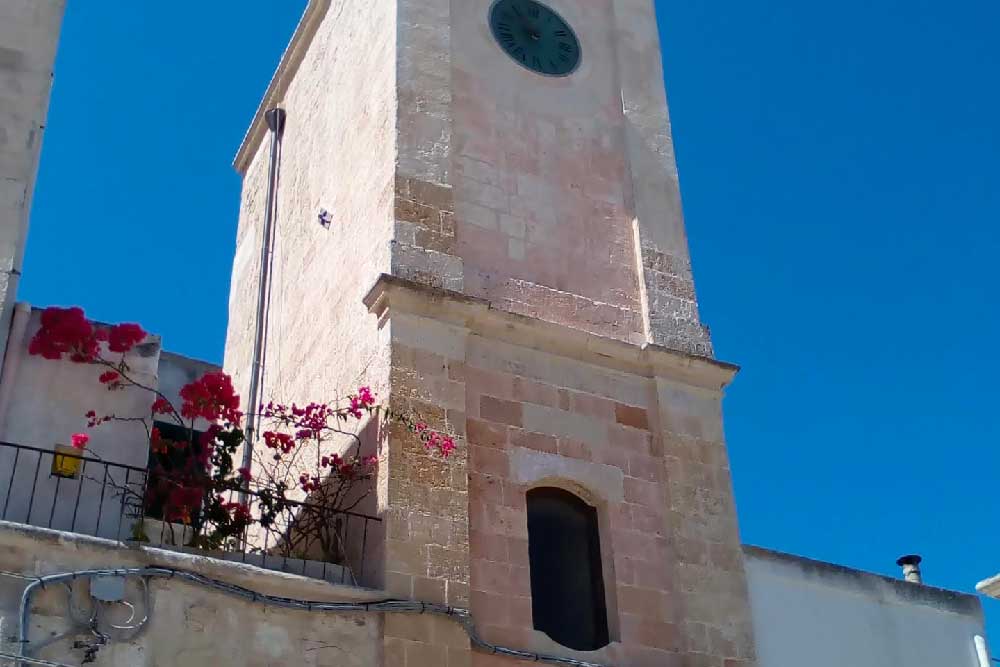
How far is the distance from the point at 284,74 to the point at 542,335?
19.5ft

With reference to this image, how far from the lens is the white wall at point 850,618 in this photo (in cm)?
1066

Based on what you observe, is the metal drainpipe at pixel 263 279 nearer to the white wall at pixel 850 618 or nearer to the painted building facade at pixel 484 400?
the painted building facade at pixel 484 400

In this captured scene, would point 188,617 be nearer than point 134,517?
Yes

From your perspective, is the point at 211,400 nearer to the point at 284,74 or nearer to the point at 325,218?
the point at 325,218

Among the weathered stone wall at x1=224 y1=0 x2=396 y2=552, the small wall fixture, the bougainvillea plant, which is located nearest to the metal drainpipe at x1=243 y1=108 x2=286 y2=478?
the weathered stone wall at x1=224 y1=0 x2=396 y2=552

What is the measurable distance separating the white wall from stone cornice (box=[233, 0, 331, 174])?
291 inches

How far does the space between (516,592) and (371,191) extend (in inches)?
147

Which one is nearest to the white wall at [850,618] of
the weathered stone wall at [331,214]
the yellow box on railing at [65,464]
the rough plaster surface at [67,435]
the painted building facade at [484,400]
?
the painted building facade at [484,400]

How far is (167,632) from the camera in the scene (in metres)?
8.11

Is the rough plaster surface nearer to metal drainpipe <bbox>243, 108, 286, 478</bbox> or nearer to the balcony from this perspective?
the balcony

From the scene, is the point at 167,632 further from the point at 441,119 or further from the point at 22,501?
the point at 441,119

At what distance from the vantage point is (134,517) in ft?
29.7

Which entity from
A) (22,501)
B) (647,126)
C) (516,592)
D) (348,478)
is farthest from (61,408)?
(647,126)

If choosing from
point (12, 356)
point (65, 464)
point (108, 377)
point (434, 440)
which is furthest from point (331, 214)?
point (65, 464)
